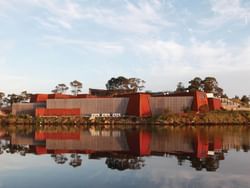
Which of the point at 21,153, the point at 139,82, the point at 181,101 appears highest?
the point at 139,82

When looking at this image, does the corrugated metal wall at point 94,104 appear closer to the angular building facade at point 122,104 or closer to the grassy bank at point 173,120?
the angular building facade at point 122,104

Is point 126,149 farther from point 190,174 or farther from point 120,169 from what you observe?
point 190,174

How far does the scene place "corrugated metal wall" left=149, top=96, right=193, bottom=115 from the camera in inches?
2810

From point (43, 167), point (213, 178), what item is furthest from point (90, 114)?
point (213, 178)

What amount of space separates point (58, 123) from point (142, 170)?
60.5 meters

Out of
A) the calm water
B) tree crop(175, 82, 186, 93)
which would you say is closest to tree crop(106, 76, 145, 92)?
tree crop(175, 82, 186, 93)

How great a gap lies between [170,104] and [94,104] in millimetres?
17503

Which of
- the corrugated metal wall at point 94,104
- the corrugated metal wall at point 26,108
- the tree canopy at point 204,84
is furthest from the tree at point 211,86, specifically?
the corrugated metal wall at point 26,108

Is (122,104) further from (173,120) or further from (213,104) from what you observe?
(213,104)

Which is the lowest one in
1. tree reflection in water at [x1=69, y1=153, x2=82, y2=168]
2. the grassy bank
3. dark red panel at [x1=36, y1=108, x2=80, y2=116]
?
tree reflection in water at [x1=69, y1=153, x2=82, y2=168]

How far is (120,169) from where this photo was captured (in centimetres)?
1695

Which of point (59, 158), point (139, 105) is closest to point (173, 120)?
point (139, 105)

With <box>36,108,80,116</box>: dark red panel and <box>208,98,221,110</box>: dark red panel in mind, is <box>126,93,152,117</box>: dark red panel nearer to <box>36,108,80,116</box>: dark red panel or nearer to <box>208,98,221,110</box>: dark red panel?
<box>36,108,80,116</box>: dark red panel

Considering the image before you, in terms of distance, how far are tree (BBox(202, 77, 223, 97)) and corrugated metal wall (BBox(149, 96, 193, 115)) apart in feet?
85.7
